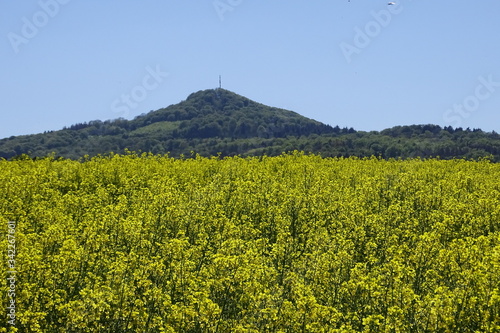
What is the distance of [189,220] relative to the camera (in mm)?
17688

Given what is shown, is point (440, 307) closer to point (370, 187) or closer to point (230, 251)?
point (230, 251)

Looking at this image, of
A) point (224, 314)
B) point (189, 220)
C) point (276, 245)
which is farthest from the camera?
point (189, 220)

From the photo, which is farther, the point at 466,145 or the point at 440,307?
the point at 466,145

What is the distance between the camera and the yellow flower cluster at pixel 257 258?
36.1 ft

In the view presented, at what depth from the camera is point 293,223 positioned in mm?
19000

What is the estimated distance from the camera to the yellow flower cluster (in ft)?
36.1

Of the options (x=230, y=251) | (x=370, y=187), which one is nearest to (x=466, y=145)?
(x=370, y=187)

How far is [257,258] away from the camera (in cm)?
1288

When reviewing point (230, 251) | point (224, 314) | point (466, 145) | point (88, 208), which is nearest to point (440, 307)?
point (224, 314)

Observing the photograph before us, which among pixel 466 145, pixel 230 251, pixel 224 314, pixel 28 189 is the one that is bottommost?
pixel 224 314

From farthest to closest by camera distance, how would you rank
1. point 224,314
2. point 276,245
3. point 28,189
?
point 28,189
point 276,245
point 224,314

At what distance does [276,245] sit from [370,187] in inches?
335

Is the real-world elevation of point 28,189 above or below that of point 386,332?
above

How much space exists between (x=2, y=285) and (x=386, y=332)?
8374 millimetres
